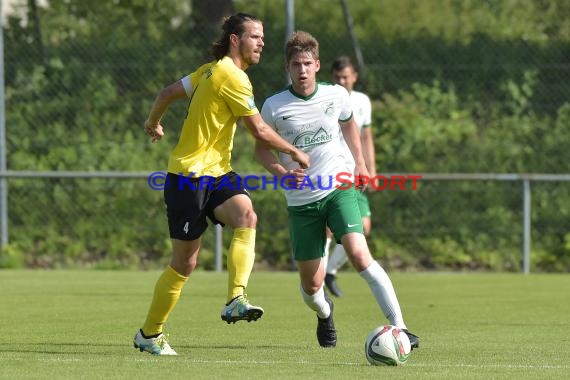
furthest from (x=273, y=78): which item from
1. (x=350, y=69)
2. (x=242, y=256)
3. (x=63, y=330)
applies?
(x=242, y=256)

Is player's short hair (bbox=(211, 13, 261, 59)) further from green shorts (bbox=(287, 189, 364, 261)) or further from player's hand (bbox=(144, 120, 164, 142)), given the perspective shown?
green shorts (bbox=(287, 189, 364, 261))

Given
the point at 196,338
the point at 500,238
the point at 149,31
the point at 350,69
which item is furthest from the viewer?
the point at 149,31

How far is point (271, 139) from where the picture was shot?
755 cm

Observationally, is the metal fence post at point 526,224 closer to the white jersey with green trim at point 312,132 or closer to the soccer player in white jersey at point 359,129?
the soccer player in white jersey at point 359,129

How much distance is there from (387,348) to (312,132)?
183cm

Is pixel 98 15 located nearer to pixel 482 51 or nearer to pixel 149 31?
pixel 149 31

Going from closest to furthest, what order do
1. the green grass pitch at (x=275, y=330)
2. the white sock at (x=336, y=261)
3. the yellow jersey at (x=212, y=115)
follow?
the green grass pitch at (x=275, y=330) < the yellow jersey at (x=212, y=115) < the white sock at (x=336, y=261)

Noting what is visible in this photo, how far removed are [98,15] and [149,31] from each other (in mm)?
831

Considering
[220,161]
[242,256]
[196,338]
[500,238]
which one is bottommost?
[500,238]

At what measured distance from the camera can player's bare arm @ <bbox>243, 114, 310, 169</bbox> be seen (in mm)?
7480

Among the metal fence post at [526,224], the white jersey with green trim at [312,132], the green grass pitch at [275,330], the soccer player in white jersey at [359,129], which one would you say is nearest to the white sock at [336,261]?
the soccer player in white jersey at [359,129]

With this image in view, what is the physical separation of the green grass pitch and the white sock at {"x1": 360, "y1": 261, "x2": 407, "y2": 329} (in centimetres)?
29

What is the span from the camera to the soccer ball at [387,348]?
22.7ft

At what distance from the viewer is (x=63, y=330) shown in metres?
9.11
